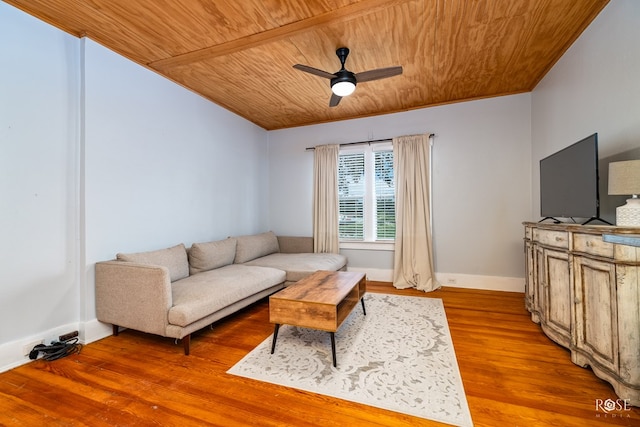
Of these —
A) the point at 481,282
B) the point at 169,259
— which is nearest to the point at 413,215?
the point at 481,282

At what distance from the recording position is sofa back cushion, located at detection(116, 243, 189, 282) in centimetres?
260

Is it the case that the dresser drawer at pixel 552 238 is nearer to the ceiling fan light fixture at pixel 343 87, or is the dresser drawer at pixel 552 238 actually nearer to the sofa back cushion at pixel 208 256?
the ceiling fan light fixture at pixel 343 87

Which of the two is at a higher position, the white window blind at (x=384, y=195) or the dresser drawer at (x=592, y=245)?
the white window blind at (x=384, y=195)

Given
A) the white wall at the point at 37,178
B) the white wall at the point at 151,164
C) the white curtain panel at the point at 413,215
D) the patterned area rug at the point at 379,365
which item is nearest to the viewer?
the patterned area rug at the point at 379,365

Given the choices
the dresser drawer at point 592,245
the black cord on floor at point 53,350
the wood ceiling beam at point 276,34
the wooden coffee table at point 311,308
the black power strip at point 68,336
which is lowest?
the black cord on floor at point 53,350

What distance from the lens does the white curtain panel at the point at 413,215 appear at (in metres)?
4.05

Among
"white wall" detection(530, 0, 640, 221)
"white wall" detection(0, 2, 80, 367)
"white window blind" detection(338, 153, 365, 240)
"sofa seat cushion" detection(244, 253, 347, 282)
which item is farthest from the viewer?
"white window blind" detection(338, 153, 365, 240)

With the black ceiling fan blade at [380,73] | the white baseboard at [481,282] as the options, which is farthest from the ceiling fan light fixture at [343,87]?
the white baseboard at [481,282]

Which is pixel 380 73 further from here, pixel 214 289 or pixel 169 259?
pixel 169 259

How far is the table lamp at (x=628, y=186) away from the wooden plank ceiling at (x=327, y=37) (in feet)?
4.66

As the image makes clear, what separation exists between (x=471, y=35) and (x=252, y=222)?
13.2 feet

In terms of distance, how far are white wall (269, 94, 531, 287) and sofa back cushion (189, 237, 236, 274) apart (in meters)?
2.27

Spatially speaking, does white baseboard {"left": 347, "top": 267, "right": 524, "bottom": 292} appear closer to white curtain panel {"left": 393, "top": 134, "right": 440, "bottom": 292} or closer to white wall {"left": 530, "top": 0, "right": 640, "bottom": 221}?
white curtain panel {"left": 393, "top": 134, "right": 440, "bottom": 292}

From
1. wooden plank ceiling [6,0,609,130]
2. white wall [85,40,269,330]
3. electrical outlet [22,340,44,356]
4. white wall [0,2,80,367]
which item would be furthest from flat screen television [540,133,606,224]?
electrical outlet [22,340,44,356]
